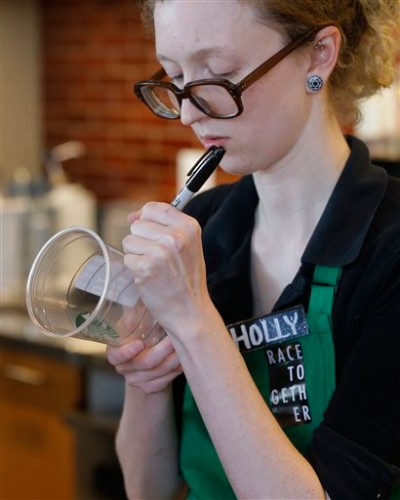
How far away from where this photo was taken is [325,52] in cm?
119

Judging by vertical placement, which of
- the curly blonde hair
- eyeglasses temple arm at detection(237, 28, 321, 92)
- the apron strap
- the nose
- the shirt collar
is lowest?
the apron strap

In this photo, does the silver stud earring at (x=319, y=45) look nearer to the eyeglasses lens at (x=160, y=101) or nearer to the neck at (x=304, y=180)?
the neck at (x=304, y=180)

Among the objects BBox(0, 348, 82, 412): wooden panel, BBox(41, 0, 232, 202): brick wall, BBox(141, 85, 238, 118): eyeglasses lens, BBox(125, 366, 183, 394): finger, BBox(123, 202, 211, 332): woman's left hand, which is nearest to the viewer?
BBox(123, 202, 211, 332): woman's left hand

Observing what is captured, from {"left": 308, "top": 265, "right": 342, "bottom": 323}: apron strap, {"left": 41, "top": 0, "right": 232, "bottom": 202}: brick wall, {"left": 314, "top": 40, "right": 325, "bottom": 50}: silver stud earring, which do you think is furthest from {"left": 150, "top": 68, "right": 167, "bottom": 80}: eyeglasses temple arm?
{"left": 41, "top": 0, "right": 232, "bottom": 202}: brick wall

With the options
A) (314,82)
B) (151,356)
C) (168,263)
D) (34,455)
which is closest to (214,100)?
(314,82)

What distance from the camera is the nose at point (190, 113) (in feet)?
3.85

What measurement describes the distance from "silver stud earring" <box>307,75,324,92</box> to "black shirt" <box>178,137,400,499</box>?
0.43 ft

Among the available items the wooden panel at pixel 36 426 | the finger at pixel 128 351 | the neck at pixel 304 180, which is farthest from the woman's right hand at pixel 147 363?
the wooden panel at pixel 36 426

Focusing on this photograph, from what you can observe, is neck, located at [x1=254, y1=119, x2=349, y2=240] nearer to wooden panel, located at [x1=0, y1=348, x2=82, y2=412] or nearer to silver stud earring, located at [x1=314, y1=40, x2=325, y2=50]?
silver stud earring, located at [x1=314, y1=40, x2=325, y2=50]

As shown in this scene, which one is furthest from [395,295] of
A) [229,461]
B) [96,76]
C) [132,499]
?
[96,76]

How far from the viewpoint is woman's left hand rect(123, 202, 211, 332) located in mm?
1053

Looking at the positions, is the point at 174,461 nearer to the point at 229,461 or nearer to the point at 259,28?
the point at 229,461

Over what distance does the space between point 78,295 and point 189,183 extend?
0.68 ft

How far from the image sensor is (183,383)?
1.38m
